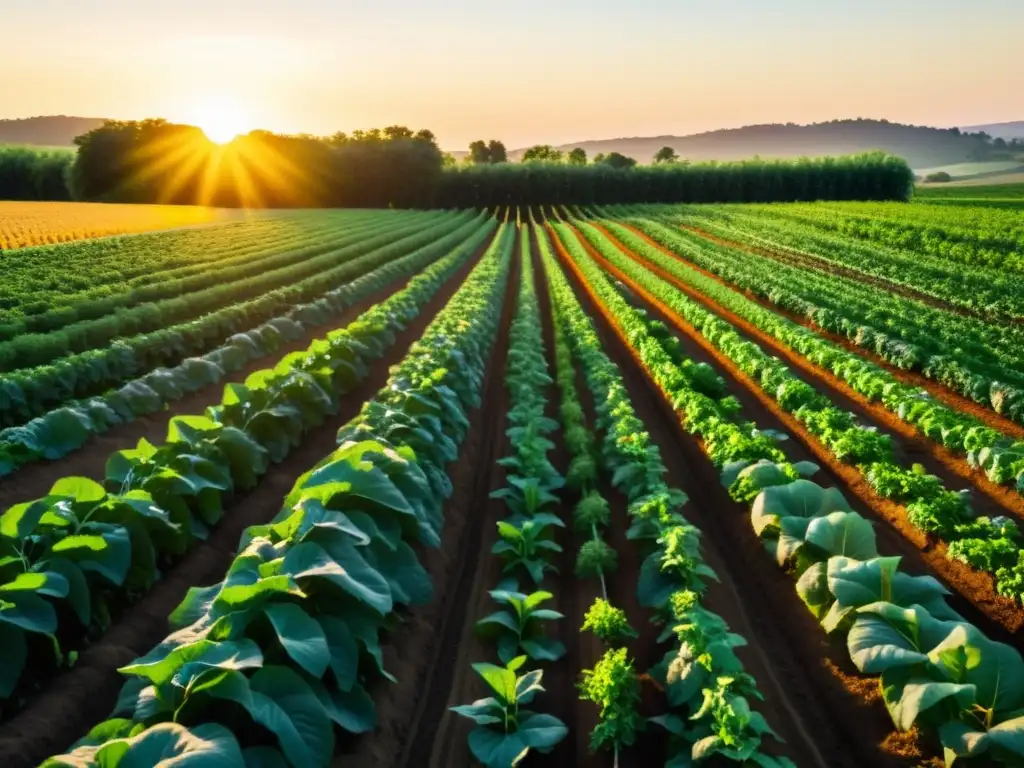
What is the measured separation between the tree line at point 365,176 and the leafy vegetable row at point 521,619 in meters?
84.4

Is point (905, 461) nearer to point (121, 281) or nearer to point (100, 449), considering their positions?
point (100, 449)

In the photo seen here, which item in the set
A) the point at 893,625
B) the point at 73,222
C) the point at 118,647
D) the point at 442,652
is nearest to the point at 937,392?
the point at 893,625

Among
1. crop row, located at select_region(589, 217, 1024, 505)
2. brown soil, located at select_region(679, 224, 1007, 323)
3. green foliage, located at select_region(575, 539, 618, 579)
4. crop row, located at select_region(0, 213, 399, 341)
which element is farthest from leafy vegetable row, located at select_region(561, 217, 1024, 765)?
brown soil, located at select_region(679, 224, 1007, 323)

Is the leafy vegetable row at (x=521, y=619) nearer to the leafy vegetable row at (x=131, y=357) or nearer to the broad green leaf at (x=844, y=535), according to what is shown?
the broad green leaf at (x=844, y=535)

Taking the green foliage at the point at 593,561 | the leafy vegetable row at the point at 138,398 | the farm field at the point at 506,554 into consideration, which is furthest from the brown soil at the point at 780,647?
the leafy vegetable row at the point at 138,398

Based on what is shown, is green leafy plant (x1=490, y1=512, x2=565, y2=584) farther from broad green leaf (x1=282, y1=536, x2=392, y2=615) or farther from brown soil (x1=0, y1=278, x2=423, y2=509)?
brown soil (x1=0, y1=278, x2=423, y2=509)

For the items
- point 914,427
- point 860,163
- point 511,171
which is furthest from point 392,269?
point 860,163

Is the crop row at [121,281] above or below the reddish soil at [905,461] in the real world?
above

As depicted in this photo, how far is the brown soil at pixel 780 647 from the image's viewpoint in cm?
530

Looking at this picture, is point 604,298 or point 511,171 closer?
point 604,298

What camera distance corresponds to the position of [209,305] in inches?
837

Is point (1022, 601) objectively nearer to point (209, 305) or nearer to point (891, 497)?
point (891, 497)

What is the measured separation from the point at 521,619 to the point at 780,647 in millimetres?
2270

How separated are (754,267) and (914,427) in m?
19.0
